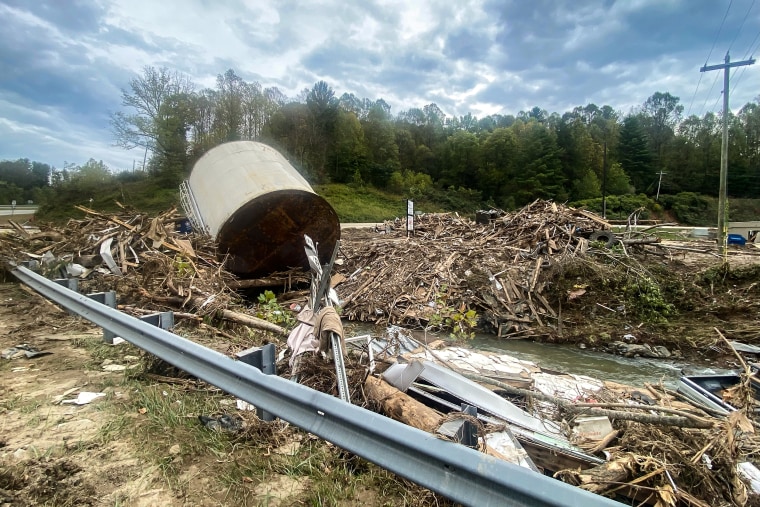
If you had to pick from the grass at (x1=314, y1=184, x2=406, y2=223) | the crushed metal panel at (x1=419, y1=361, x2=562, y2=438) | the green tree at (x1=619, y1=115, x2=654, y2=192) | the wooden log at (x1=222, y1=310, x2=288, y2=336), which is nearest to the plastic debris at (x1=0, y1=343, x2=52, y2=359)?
the wooden log at (x1=222, y1=310, x2=288, y2=336)

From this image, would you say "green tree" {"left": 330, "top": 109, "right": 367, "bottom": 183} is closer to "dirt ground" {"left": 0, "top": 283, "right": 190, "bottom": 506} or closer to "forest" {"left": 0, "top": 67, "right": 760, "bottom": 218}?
"forest" {"left": 0, "top": 67, "right": 760, "bottom": 218}

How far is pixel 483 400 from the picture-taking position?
3.19 metres

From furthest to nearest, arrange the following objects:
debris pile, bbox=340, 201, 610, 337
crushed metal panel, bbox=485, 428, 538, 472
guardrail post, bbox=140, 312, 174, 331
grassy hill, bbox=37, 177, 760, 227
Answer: grassy hill, bbox=37, 177, 760, 227, debris pile, bbox=340, 201, 610, 337, guardrail post, bbox=140, 312, 174, 331, crushed metal panel, bbox=485, 428, 538, 472

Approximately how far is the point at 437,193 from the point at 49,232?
1988 inches

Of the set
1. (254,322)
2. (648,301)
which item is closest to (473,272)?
(648,301)

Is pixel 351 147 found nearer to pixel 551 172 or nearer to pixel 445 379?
pixel 551 172

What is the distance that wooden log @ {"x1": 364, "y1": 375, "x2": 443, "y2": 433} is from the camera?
8.25 ft

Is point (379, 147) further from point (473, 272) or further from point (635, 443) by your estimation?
point (635, 443)

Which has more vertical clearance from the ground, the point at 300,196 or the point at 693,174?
the point at 693,174

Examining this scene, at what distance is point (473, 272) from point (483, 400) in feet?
24.1

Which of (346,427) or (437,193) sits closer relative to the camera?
(346,427)

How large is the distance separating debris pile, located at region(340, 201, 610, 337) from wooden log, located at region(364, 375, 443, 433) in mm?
4922

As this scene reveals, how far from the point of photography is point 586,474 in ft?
7.39

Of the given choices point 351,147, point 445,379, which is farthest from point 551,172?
point 445,379
